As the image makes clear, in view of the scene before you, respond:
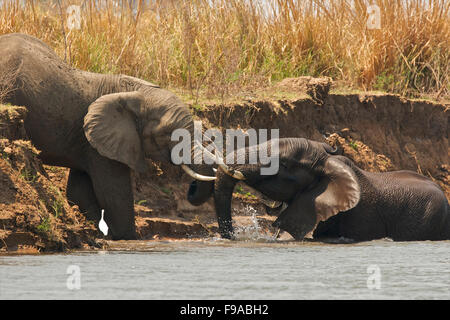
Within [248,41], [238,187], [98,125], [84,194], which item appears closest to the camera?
[98,125]

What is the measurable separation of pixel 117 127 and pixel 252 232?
83.9 inches

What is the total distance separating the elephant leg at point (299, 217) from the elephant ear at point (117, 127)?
173 centimetres

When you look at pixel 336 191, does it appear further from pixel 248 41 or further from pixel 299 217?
pixel 248 41

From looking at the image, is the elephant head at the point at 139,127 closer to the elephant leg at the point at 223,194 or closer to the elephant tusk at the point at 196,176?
the elephant tusk at the point at 196,176

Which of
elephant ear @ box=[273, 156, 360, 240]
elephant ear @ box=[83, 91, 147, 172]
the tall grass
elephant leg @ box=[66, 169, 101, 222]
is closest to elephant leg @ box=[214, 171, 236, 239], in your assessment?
elephant ear @ box=[273, 156, 360, 240]

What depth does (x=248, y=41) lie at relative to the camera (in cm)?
1723

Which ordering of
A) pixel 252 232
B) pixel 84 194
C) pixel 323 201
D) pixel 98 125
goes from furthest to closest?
1. pixel 252 232
2. pixel 84 194
3. pixel 323 201
4. pixel 98 125

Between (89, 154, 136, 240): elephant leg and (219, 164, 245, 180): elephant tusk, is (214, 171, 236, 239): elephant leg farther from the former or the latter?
(89, 154, 136, 240): elephant leg

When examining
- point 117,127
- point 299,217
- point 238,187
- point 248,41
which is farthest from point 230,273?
point 248,41

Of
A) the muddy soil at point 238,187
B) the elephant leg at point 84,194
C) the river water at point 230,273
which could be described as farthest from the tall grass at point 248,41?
the river water at point 230,273

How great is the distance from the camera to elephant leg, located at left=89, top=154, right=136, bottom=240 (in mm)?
12883

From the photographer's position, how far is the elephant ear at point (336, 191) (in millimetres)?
12883

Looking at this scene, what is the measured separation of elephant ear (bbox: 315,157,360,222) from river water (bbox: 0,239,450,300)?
2.50ft
